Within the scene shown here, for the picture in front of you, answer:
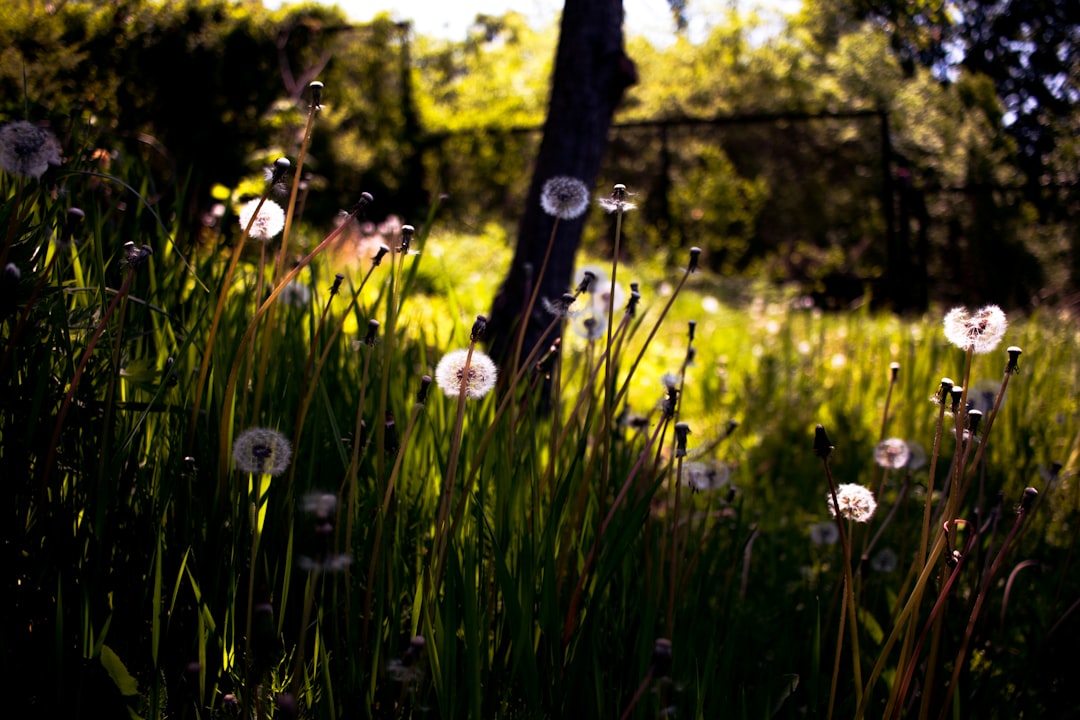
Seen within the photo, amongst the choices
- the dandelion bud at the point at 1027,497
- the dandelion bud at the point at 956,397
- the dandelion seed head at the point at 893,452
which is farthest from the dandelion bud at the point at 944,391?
the dandelion seed head at the point at 893,452

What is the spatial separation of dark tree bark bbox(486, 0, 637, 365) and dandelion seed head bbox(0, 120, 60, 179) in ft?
7.35

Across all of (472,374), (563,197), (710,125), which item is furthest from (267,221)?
(710,125)

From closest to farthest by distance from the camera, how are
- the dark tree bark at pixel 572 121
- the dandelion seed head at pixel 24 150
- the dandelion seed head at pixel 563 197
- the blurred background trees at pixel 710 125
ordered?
1. the dandelion seed head at pixel 24 150
2. the dandelion seed head at pixel 563 197
3. the blurred background trees at pixel 710 125
4. the dark tree bark at pixel 572 121

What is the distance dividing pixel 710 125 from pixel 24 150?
42.6 feet

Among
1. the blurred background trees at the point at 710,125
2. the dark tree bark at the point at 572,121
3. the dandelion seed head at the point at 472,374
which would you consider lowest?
the dandelion seed head at the point at 472,374

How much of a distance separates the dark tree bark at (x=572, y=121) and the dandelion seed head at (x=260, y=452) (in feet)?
7.52

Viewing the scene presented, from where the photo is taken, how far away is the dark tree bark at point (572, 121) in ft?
11.0

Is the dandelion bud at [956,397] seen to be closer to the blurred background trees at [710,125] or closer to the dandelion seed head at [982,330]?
the dandelion seed head at [982,330]

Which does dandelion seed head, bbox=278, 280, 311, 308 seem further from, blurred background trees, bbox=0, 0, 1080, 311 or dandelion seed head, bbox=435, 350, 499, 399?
dandelion seed head, bbox=435, 350, 499, 399

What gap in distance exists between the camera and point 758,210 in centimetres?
1348

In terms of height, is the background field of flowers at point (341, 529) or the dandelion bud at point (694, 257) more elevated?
the dandelion bud at point (694, 257)

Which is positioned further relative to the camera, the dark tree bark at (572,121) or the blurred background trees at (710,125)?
the dark tree bark at (572,121)

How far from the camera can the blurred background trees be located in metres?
3.08

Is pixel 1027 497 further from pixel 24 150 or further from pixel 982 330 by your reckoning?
pixel 24 150
